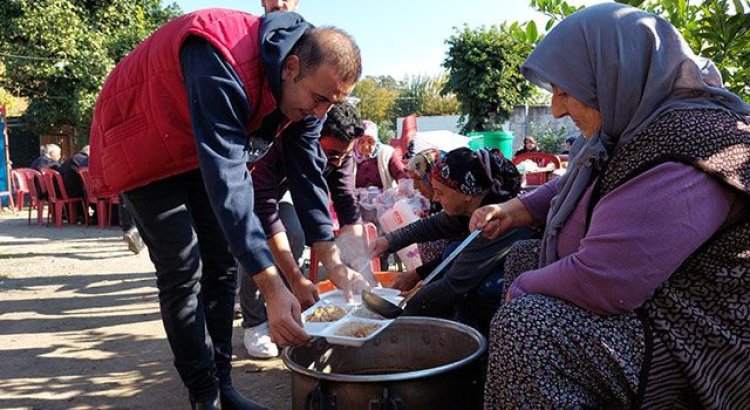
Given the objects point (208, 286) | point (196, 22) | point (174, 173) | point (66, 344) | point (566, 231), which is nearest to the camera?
point (566, 231)

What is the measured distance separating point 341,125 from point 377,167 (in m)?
1.66

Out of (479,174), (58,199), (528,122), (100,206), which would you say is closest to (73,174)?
(58,199)

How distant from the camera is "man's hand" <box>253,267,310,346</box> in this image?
1.61 metres

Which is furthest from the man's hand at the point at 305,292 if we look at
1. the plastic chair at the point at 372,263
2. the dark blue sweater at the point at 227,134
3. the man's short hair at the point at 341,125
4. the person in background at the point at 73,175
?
the person in background at the point at 73,175

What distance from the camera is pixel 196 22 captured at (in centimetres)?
176

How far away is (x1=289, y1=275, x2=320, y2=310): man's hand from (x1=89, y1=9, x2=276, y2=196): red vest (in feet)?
2.04

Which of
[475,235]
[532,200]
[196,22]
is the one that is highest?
[196,22]

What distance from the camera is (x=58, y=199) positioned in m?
10.6

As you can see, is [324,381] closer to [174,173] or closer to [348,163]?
[174,173]

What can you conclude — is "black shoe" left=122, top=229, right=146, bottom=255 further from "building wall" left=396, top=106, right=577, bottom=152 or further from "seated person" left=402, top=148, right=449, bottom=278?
"building wall" left=396, top=106, right=577, bottom=152

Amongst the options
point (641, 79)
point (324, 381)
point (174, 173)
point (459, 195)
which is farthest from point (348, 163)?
point (641, 79)

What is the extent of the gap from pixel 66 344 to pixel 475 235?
282 centimetres

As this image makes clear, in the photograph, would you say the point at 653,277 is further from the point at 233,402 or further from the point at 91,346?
the point at 91,346

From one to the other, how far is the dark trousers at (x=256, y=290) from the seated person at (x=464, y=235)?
590 millimetres
